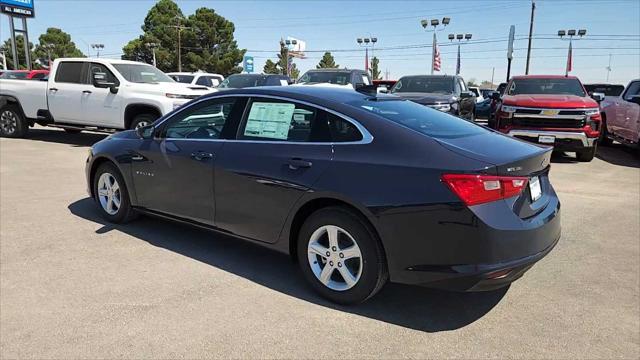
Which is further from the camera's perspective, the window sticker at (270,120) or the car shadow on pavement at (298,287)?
the window sticker at (270,120)

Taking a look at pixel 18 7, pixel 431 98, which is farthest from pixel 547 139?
Answer: pixel 18 7

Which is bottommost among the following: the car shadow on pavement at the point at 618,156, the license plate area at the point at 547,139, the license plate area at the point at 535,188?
the car shadow on pavement at the point at 618,156

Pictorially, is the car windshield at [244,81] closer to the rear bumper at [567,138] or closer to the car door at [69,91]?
the car door at [69,91]

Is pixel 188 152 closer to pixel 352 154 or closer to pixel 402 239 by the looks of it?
Answer: pixel 352 154

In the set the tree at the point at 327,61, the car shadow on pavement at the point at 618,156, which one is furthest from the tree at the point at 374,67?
the car shadow on pavement at the point at 618,156

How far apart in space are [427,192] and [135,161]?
3.05 m

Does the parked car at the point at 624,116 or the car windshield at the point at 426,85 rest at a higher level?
the car windshield at the point at 426,85

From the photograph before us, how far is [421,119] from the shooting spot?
3.78 metres

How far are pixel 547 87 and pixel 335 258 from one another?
9545mm

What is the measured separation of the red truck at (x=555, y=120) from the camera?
31.3 ft

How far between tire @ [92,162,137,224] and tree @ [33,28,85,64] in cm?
9413

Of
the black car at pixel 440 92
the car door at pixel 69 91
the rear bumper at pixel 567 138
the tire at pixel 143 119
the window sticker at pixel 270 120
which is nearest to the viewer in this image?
the window sticker at pixel 270 120

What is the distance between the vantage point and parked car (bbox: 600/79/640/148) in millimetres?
10484

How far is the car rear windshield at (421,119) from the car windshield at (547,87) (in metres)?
7.85
